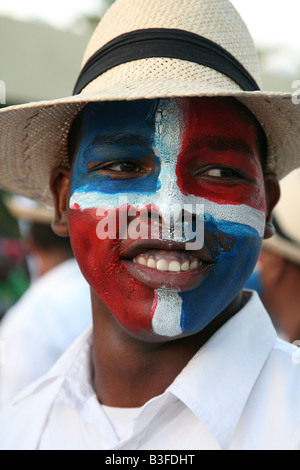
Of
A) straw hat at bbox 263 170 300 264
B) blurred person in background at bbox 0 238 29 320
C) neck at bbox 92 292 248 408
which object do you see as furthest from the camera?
blurred person in background at bbox 0 238 29 320

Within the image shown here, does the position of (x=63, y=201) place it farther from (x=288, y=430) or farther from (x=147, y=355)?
(x=288, y=430)

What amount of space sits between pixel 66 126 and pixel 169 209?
0.67m

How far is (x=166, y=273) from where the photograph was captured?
65.2 inches

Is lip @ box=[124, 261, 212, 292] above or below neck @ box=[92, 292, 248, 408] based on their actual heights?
above

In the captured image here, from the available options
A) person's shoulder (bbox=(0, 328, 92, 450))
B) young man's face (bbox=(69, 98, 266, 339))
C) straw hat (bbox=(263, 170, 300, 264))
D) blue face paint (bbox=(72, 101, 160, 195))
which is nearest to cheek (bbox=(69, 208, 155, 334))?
young man's face (bbox=(69, 98, 266, 339))

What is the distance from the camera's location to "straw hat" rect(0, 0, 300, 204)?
167cm

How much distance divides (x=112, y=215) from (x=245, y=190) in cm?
45

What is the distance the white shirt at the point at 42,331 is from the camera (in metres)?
3.22

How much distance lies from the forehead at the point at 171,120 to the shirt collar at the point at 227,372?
661 millimetres

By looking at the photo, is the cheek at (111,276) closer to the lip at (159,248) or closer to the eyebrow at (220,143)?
the lip at (159,248)

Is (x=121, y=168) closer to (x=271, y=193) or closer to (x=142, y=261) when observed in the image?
(x=142, y=261)

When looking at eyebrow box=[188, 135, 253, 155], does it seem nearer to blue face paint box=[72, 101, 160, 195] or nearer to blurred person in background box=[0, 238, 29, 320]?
blue face paint box=[72, 101, 160, 195]
